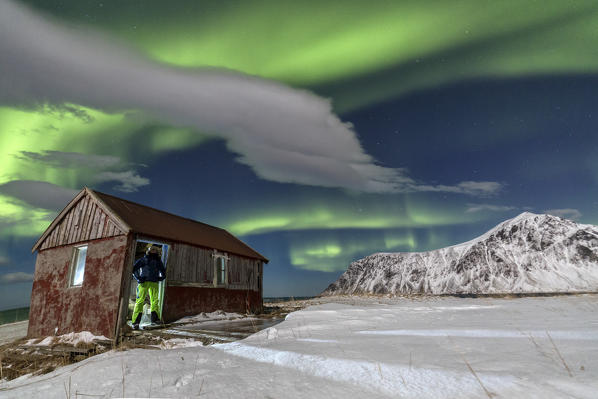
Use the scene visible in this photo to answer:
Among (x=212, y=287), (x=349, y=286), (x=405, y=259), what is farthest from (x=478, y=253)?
(x=212, y=287)

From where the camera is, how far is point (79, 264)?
12.2 meters

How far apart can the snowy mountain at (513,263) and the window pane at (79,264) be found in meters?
141

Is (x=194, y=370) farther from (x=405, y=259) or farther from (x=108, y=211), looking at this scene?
(x=405, y=259)

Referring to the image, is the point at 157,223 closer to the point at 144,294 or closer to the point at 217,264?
the point at 217,264

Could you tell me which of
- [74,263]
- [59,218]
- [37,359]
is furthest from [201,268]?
[59,218]

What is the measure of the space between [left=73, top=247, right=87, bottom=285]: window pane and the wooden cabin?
33 millimetres

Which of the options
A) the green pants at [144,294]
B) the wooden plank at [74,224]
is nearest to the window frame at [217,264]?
the green pants at [144,294]

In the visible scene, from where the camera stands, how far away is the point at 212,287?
13250mm

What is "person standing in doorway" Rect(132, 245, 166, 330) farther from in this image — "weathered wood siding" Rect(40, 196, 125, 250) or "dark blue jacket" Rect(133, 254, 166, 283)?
"weathered wood siding" Rect(40, 196, 125, 250)

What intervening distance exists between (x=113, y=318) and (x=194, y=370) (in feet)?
29.2

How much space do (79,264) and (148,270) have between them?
5072mm

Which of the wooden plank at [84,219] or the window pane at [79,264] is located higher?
the wooden plank at [84,219]

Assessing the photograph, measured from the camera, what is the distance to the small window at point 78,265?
11.8 m

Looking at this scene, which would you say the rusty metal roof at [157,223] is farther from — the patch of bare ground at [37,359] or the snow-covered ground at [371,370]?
the snow-covered ground at [371,370]
